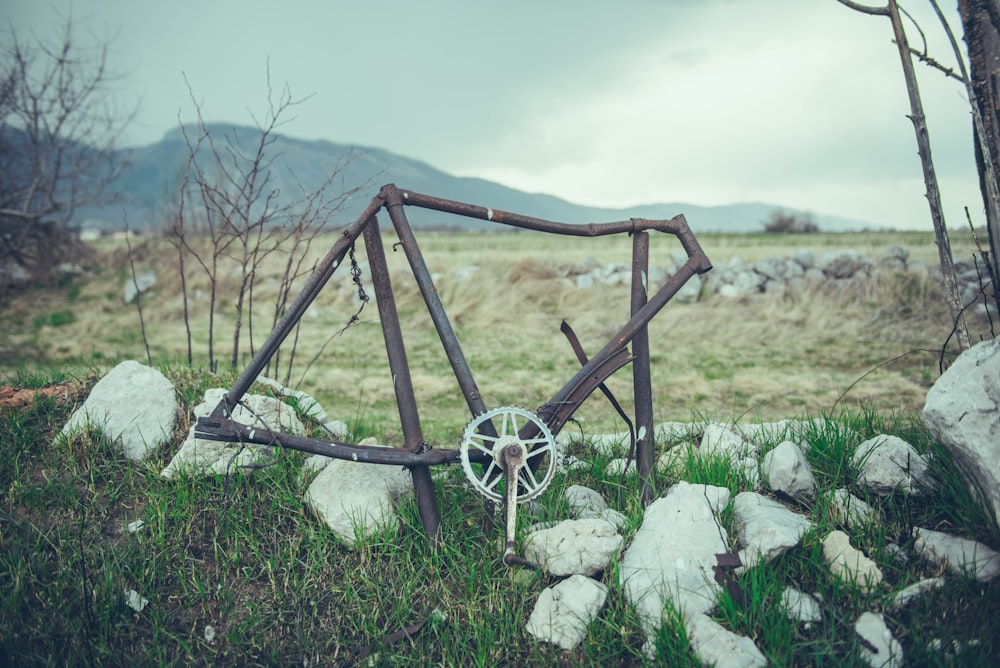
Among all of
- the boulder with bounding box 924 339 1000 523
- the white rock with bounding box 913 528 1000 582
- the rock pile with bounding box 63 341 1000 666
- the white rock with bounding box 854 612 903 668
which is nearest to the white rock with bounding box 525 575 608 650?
the rock pile with bounding box 63 341 1000 666

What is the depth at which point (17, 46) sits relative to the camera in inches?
334

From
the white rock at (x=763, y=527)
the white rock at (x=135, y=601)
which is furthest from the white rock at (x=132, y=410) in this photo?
the white rock at (x=763, y=527)

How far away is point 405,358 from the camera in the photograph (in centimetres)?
294

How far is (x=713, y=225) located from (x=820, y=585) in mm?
19574

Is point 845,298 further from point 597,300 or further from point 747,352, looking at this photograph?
point 597,300

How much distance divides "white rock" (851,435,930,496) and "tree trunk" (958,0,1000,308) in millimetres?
831

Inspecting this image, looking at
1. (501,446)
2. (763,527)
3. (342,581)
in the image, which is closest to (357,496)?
(342,581)

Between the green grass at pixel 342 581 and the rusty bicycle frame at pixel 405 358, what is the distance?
0.96ft

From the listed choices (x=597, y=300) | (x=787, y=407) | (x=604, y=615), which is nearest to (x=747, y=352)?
(x=787, y=407)

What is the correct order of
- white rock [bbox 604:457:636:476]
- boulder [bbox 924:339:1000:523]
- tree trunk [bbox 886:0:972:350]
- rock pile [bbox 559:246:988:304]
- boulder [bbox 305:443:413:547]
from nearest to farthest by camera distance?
boulder [bbox 924:339:1000:523] < boulder [bbox 305:443:413:547] < white rock [bbox 604:457:636:476] < tree trunk [bbox 886:0:972:350] < rock pile [bbox 559:246:988:304]

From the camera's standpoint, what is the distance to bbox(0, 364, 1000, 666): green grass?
2410 mm

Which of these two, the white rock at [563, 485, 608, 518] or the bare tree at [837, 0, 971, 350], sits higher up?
the bare tree at [837, 0, 971, 350]

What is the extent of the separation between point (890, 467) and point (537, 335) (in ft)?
23.3

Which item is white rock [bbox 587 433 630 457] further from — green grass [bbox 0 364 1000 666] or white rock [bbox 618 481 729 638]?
white rock [bbox 618 481 729 638]
